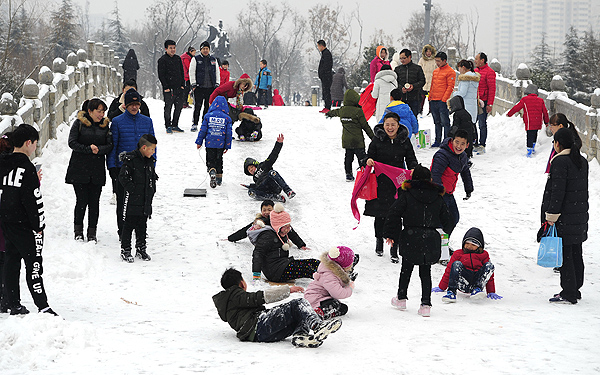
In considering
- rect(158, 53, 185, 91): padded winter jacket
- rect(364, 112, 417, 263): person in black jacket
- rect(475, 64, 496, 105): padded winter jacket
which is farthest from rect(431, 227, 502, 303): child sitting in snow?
rect(158, 53, 185, 91): padded winter jacket

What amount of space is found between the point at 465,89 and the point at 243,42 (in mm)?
79583

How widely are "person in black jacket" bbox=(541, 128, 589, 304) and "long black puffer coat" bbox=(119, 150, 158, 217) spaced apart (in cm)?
476

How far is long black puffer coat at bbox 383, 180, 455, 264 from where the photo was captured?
680 cm

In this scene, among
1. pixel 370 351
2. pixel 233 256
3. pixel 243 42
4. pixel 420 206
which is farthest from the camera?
pixel 243 42

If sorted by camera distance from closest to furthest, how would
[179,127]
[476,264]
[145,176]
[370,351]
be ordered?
[370,351] < [476,264] < [145,176] < [179,127]

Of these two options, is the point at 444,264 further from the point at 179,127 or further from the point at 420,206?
the point at 179,127

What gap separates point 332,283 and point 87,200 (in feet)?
13.0

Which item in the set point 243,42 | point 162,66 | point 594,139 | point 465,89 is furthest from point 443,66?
point 243,42

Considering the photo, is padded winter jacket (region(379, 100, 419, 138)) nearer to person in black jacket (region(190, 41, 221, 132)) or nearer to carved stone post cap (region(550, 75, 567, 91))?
carved stone post cap (region(550, 75, 567, 91))

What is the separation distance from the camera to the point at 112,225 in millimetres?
9945

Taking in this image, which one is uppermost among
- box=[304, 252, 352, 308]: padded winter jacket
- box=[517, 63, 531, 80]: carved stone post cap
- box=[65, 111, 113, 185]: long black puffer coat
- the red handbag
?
box=[517, 63, 531, 80]: carved stone post cap

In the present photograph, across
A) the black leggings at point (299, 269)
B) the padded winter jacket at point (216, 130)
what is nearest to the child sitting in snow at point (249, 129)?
the padded winter jacket at point (216, 130)

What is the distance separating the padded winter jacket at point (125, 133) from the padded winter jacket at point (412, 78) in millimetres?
7629

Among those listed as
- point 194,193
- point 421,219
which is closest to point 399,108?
point 194,193
